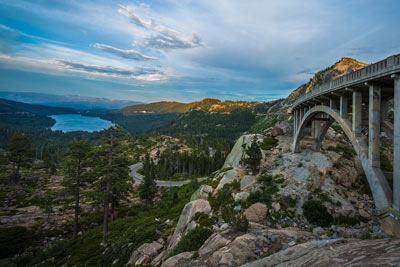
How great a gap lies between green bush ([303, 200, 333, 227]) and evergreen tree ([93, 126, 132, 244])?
2069cm

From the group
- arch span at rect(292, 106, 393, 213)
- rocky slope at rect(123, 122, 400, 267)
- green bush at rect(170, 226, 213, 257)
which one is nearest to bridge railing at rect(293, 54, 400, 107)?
arch span at rect(292, 106, 393, 213)

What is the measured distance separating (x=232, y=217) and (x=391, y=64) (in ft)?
40.9

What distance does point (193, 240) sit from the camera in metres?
10.8

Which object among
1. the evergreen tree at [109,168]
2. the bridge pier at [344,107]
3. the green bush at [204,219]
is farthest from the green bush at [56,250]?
the bridge pier at [344,107]

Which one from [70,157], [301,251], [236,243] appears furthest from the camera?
[70,157]

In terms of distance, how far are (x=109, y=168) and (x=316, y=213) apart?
22.4m

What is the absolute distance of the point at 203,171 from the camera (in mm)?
87562

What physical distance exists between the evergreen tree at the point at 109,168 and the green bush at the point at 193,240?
14885 mm

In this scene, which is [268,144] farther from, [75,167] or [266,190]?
[75,167]

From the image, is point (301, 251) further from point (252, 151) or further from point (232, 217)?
point (252, 151)

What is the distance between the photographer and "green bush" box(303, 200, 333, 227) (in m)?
14.1

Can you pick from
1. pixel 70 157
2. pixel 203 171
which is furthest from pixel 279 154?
pixel 203 171

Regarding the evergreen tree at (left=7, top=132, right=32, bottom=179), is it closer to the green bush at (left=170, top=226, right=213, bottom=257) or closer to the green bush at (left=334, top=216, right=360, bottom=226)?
the green bush at (left=170, top=226, right=213, bottom=257)

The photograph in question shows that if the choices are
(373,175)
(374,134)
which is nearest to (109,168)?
(373,175)
